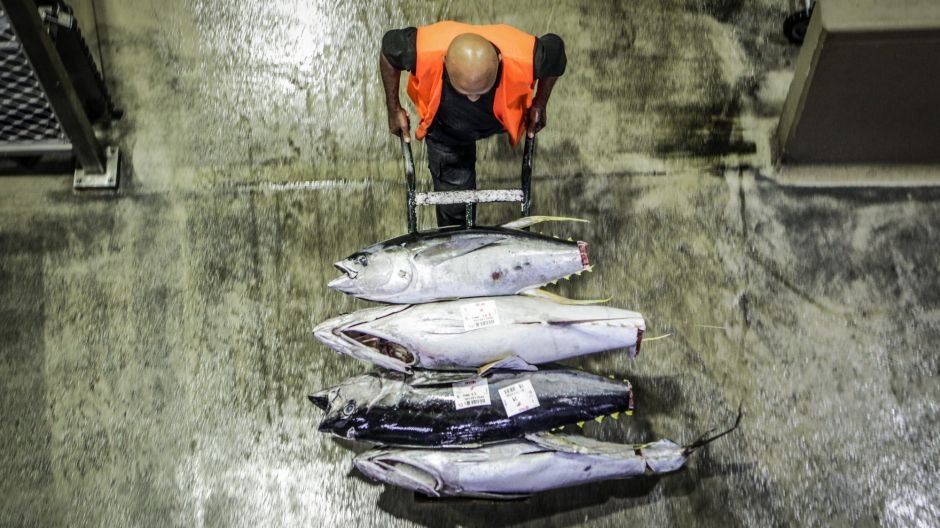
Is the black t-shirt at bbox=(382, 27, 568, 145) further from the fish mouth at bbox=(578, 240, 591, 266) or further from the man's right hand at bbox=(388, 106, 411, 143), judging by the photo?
the fish mouth at bbox=(578, 240, 591, 266)

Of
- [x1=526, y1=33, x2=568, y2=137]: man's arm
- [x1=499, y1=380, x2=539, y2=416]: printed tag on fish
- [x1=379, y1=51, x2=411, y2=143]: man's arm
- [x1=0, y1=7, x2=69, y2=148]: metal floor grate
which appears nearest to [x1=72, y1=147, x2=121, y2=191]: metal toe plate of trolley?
[x1=0, y1=7, x2=69, y2=148]: metal floor grate

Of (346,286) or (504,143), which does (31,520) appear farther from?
(504,143)

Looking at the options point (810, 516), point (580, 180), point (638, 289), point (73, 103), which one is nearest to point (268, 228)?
point (73, 103)

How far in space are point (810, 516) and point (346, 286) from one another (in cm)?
242

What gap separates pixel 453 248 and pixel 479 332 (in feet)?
1.22

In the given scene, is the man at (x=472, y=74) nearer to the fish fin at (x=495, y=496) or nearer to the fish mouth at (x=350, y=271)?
the fish mouth at (x=350, y=271)

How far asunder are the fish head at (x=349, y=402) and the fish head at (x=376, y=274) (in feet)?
1.26

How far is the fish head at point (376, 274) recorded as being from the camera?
3.35 m

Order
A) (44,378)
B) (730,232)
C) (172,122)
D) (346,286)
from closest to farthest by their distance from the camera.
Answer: (346,286) → (44,378) → (730,232) → (172,122)

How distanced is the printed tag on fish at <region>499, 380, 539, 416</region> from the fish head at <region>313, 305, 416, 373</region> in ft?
1.36

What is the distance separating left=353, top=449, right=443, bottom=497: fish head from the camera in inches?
129

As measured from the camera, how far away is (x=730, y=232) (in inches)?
172

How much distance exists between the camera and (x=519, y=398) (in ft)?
11.0

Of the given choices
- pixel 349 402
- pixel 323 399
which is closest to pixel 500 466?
pixel 349 402
